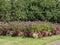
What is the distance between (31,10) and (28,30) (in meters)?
5.85

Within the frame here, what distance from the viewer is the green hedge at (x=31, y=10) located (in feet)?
70.3

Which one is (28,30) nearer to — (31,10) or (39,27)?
(39,27)

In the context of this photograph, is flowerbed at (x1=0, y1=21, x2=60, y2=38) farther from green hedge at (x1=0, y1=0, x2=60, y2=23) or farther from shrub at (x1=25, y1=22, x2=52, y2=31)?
green hedge at (x1=0, y1=0, x2=60, y2=23)

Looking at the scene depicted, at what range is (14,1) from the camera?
22109mm

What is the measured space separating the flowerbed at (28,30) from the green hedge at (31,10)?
3.80 m

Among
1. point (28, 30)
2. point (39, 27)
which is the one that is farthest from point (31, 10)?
point (28, 30)

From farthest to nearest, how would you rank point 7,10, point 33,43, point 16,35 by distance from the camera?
point 7,10
point 16,35
point 33,43

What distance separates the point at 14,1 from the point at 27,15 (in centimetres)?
154

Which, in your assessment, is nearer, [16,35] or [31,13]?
[16,35]

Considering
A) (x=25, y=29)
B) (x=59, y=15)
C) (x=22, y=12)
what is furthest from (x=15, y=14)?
(x=25, y=29)

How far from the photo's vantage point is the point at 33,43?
46.7ft

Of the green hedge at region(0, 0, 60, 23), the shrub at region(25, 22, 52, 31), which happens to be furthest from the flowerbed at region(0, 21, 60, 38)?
the green hedge at region(0, 0, 60, 23)

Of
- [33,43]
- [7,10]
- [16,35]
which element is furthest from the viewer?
[7,10]

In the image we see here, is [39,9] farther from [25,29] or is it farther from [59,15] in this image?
[25,29]
